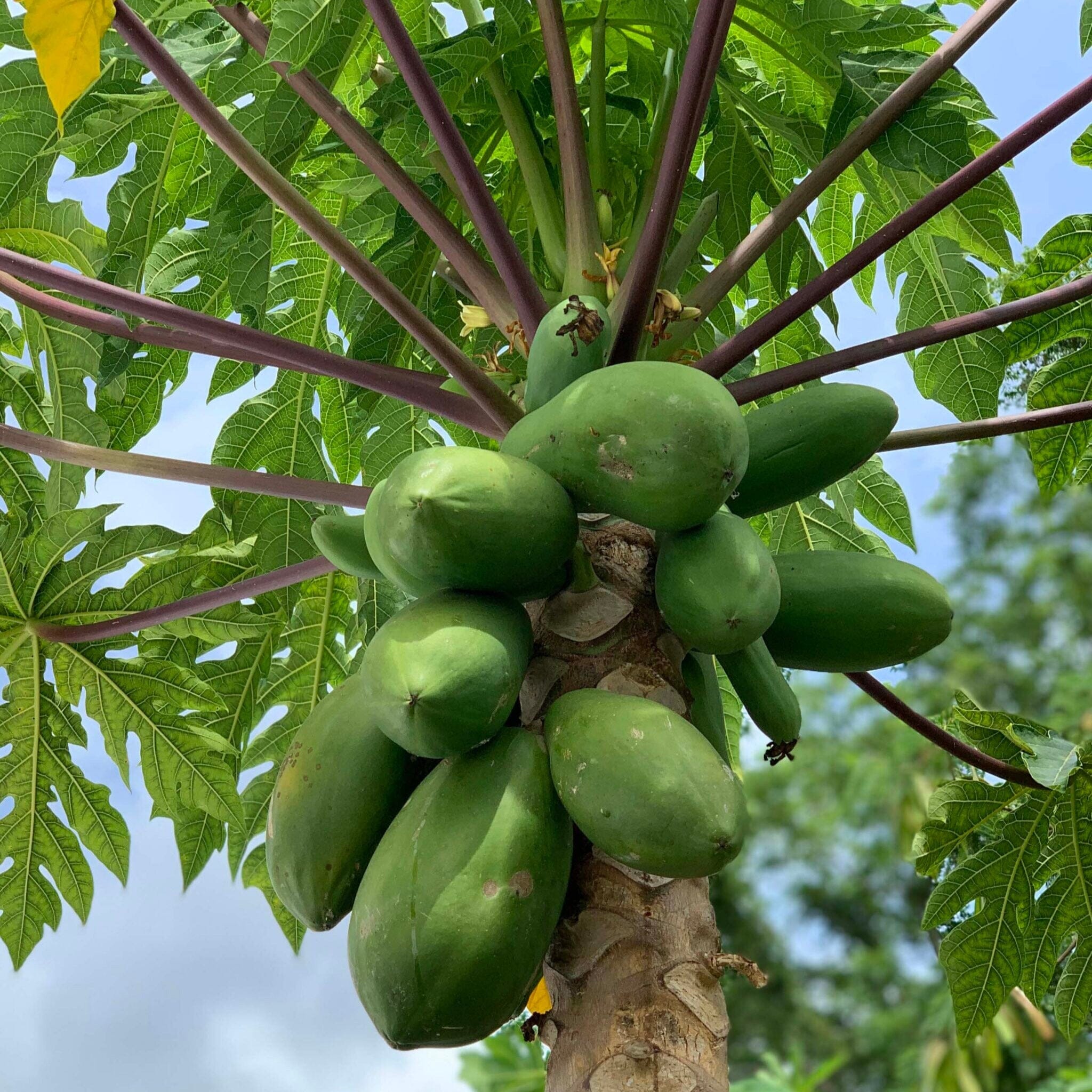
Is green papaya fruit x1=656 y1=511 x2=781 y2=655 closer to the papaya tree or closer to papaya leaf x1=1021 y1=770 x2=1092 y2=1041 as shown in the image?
the papaya tree

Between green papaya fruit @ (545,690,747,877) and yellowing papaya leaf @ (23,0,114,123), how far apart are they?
3.50ft

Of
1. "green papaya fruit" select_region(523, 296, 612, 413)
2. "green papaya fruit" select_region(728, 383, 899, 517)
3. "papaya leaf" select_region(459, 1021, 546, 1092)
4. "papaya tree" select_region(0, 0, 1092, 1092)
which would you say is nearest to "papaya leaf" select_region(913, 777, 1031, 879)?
"papaya tree" select_region(0, 0, 1092, 1092)

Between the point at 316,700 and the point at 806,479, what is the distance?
1.68 metres

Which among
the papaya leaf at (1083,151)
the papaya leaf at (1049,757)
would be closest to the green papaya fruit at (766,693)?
the papaya leaf at (1049,757)

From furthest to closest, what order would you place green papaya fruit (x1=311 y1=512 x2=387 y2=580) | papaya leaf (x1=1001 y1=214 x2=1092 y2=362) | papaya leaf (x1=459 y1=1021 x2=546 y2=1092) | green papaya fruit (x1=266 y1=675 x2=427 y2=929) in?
papaya leaf (x1=459 y1=1021 x2=546 y2=1092), papaya leaf (x1=1001 y1=214 x2=1092 y2=362), green papaya fruit (x1=311 y1=512 x2=387 y2=580), green papaya fruit (x1=266 y1=675 x2=427 y2=929)

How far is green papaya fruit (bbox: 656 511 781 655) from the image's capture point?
1377mm

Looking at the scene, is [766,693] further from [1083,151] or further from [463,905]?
[1083,151]

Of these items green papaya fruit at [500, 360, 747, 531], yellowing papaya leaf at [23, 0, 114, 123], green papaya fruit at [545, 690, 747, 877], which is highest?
yellowing papaya leaf at [23, 0, 114, 123]

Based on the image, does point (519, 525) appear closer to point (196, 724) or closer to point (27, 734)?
point (196, 724)

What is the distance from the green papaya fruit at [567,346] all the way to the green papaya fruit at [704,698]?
38 centimetres

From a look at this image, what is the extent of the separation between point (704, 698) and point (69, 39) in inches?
46.3

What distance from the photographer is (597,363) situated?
1611 mm

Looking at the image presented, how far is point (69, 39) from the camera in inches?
64.0

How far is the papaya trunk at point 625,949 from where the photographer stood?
51.5 inches
